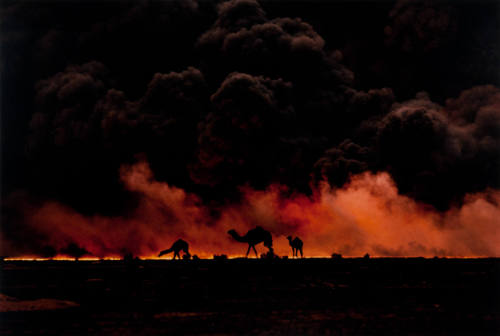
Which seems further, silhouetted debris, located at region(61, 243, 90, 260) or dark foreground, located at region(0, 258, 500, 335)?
silhouetted debris, located at region(61, 243, 90, 260)

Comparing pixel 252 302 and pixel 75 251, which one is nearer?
pixel 252 302

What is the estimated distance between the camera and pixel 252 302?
35750 millimetres

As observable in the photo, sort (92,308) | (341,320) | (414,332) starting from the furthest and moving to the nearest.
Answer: (92,308) → (341,320) → (414,332)

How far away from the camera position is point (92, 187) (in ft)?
306

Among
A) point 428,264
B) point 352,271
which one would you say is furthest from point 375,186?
point 352,271

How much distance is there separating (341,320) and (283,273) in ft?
92.4

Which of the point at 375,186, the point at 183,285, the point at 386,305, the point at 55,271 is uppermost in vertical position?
the point at 375,186

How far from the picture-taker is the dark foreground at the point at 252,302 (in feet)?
91.2

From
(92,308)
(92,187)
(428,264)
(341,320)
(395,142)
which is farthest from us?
(92,187)

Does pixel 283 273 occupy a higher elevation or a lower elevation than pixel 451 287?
higher

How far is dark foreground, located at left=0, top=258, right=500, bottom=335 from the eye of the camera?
91.2 ft

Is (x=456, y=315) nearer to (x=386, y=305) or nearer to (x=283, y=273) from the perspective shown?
(x=386, y=305)

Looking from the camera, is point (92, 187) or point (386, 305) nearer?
point (386, 305)

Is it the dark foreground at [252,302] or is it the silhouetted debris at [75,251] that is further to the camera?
the silhouetted debris at [75,251]
